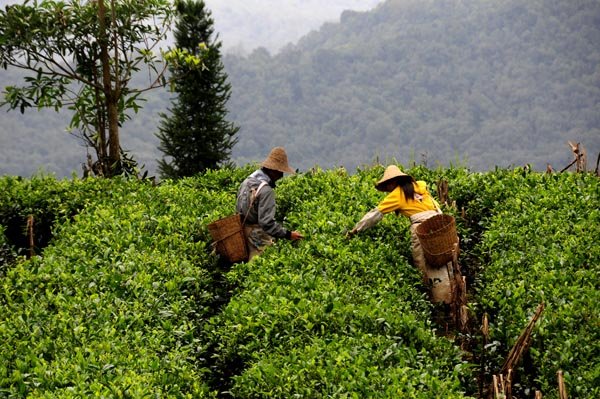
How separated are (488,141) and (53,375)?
427ft

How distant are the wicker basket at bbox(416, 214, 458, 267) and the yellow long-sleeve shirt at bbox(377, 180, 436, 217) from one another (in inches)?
19.3

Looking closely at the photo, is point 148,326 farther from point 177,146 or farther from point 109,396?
point 177,146

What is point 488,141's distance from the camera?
13088 cm

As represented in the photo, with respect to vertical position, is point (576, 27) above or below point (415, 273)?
above

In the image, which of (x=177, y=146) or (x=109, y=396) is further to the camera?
(x=177, y=146)

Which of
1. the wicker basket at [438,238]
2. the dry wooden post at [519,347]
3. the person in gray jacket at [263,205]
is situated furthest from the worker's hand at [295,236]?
the dry wooden post at [519,347]

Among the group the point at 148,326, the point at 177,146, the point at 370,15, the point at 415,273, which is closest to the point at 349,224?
the point at 415,273

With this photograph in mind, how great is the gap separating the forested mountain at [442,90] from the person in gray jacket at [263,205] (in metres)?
112

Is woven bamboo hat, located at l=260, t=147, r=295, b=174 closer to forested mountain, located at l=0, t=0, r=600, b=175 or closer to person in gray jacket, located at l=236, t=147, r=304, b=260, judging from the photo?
person in gray jacket, located at l=236, t=147, r=304, b=260

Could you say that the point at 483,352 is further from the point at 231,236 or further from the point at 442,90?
the point at 442,90

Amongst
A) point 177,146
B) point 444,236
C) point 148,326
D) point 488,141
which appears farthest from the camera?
point 488,141

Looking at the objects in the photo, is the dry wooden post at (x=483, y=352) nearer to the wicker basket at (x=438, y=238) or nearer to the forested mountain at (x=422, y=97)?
the wicker basket at (x=438, y=238)

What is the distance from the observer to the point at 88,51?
14555mm

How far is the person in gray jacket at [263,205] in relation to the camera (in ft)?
30.7
